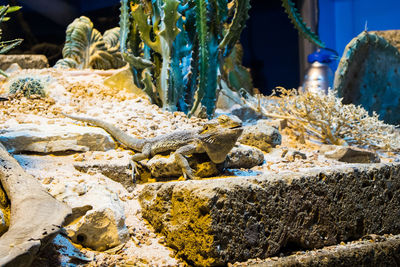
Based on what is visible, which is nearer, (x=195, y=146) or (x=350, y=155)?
(x=195, y=146)

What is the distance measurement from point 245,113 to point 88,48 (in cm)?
361

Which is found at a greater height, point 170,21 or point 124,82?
point 170,21

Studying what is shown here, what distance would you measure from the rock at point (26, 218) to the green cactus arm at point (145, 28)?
2333 mm

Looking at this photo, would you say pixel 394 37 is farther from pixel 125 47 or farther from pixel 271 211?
pixel 271 211

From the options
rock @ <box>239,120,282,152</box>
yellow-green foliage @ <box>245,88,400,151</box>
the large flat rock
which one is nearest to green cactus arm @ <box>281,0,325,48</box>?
yellow-green foliage @ <box>245,88,400,151</box>

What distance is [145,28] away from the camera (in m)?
3.89

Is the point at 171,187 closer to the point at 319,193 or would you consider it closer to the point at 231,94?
the point at 319,193

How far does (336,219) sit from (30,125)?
2342 mm

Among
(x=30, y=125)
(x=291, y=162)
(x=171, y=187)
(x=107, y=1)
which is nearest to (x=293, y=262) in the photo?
(x=171, y=187)

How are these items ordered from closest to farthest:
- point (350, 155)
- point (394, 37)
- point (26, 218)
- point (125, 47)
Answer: point (26, 218) → point (350, 155) → point (125, 47) → point (394, 37)

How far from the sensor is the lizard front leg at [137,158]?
253cm

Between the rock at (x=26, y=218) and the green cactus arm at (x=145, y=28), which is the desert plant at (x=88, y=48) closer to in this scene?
the green cactus arm at (x=145, y=28)

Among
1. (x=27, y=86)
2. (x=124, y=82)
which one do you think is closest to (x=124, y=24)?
(x=124, y=82)

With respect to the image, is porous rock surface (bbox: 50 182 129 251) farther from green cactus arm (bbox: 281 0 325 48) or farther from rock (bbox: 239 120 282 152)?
green cactus arm (bbox: 281 0 325 48)
